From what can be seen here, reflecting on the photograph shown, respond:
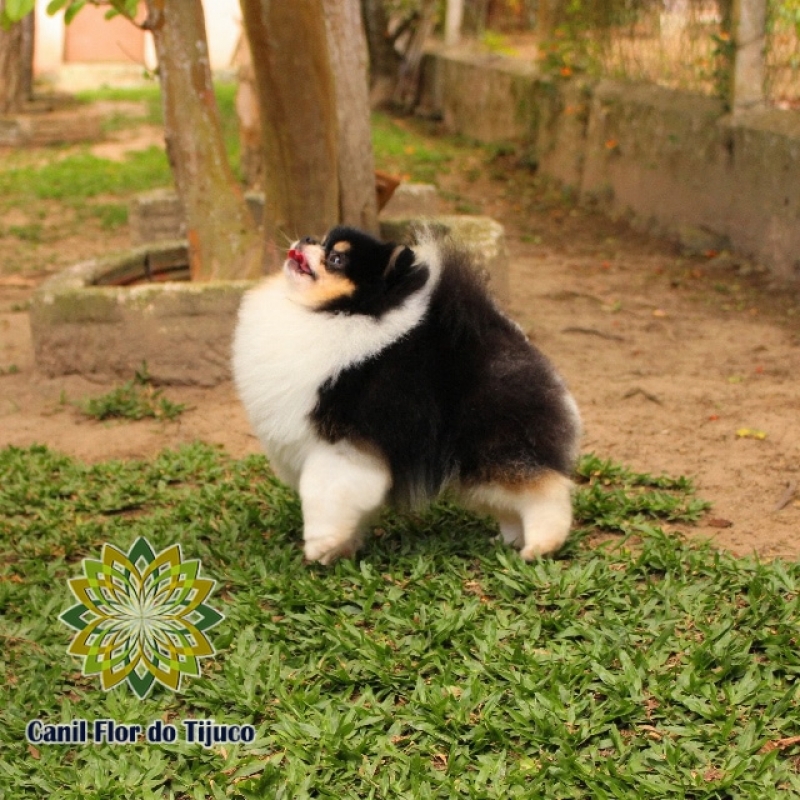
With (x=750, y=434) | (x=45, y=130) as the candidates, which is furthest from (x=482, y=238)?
(x=45, y=130)

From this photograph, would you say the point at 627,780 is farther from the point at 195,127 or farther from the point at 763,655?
the point at 195,127

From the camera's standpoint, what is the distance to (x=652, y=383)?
569cm

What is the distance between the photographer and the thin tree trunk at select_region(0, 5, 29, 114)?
1470cm

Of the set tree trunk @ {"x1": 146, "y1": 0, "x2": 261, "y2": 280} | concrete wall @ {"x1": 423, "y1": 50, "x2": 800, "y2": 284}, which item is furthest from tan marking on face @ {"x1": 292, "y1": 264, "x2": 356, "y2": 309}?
concrete wall @ {"x1": 423, "y1": 50, "x2": 800, "y2": 284}

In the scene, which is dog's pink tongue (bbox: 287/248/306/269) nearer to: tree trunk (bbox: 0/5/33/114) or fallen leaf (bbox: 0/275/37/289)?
fallen leaf (bbox: 0/275/37/289)

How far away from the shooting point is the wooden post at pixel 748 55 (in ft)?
25.1

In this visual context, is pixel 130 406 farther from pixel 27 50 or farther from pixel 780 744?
pixel 27 50

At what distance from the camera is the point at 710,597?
11.2 ft

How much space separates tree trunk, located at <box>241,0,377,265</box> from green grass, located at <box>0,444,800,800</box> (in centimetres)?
197

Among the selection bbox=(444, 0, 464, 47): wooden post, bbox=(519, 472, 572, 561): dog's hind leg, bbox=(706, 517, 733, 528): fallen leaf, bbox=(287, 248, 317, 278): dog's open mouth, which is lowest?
bbox=(706, 517, 733, 528): fallen leaf

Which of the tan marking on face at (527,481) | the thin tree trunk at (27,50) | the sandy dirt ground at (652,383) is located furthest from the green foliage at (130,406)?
the thin tree trunk at (27,50)

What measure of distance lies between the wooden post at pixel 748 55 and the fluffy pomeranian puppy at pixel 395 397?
5.02 meters

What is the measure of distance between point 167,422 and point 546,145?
279 inches

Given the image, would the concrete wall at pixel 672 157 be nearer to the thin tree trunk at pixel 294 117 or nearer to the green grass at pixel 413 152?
the green grass at pixel 413 152
